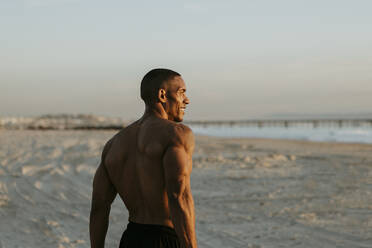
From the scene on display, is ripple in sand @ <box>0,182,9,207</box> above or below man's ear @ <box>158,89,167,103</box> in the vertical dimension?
below

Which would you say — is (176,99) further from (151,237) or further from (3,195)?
(3,195)

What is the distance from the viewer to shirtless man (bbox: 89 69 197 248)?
222cm

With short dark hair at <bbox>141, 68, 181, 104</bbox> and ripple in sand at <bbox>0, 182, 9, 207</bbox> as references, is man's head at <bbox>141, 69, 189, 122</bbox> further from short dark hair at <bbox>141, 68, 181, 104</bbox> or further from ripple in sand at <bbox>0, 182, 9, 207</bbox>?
ripple in sand at <bbox>0, 182, 9, 207</bbox>

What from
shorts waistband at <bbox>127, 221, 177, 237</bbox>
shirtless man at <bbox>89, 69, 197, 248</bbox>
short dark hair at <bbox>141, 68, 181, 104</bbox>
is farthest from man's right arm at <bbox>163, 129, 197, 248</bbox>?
short dark hair at <bbox>141, 68, 181, 104</bbox>

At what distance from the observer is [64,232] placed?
6.74m

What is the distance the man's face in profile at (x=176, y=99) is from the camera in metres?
2.41

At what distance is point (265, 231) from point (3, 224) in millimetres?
4081

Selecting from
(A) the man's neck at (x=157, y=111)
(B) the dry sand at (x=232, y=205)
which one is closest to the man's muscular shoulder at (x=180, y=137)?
(A) the man's neck at (x=157, y=111)

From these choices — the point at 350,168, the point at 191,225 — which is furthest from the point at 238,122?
the point at 191,225

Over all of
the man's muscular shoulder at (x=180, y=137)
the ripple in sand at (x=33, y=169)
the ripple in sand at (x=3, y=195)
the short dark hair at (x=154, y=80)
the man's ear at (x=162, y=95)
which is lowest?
the ripple in sand at (x=33, y=169)

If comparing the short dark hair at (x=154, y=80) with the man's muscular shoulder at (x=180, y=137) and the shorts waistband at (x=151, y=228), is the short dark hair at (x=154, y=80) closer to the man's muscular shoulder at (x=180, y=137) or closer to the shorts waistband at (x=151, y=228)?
the man's muscular shoulder at (x=180, y=137)

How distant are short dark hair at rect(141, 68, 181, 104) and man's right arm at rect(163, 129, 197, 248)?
29 cm

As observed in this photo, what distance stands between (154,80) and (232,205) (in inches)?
266

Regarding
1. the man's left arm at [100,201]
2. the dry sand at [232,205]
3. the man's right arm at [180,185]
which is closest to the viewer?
the man's right arm at [180,185]
